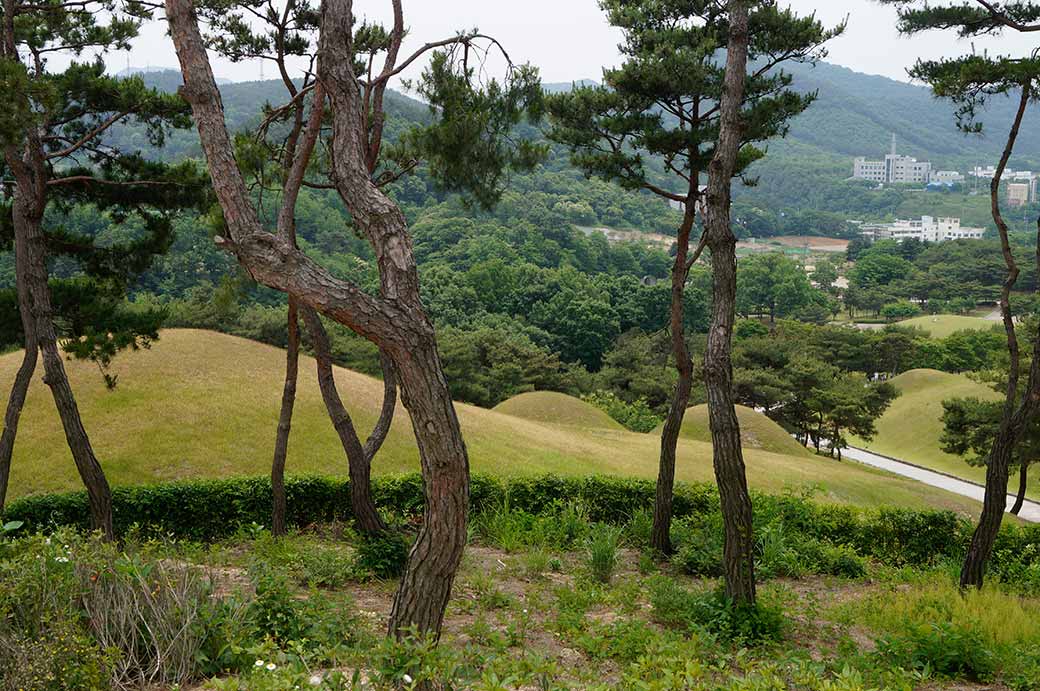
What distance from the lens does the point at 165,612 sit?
14.6 ft

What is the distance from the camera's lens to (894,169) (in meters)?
163

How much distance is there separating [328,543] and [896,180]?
167m

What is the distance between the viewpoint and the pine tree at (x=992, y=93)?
8.05 metres

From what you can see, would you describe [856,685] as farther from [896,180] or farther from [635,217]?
[896,180]

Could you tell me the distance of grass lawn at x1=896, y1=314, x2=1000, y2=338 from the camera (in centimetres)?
5659

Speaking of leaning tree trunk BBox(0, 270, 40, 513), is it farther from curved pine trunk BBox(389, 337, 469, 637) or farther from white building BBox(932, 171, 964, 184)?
white building BBox(932, 171, 964, 184)

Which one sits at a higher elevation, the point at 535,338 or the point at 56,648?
the point at 56,648

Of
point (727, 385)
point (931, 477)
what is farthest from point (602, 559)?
point (931, 477)

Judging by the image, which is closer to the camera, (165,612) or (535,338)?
(165,612)

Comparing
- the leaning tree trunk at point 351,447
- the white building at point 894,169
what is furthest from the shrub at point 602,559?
the white building at point 894,169

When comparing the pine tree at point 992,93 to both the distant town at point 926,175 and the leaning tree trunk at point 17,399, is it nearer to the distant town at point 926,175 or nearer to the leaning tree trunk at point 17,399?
the leaning tree trunk at point 17,399

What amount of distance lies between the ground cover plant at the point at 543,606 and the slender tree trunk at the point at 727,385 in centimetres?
34

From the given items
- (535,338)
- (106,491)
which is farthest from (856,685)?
(535,338)

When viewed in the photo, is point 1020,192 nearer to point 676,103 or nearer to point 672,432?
point 676,103
